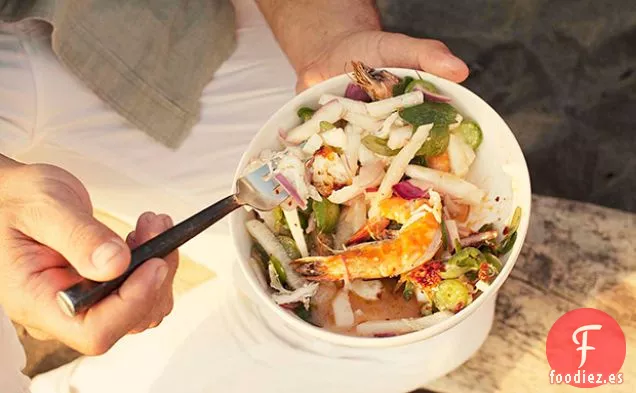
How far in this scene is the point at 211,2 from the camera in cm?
118

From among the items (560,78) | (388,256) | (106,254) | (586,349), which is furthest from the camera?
(560,78)

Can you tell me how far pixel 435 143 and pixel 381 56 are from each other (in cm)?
20

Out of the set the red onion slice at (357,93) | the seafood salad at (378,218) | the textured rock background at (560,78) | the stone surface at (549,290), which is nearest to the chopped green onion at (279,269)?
the seafood salad at (378,218)

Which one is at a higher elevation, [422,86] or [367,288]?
[422,86]

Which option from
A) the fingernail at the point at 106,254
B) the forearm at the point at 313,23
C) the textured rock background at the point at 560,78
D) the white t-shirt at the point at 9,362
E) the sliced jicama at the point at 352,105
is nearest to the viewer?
the fingernail at the point at 106,254

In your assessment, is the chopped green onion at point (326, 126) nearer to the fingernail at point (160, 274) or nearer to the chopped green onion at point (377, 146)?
the chopped green onion at point (377, 146)

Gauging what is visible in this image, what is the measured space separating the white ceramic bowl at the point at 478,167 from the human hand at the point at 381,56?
37 mm

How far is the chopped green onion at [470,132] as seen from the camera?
0.95m

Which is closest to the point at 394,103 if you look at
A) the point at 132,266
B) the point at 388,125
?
the point at 388,125

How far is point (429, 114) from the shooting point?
2.99ft

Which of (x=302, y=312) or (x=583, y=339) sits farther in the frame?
(x=583, y=339)

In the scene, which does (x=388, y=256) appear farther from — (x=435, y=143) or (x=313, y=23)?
(x=313, y=23)

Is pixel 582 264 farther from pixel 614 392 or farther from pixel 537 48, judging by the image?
pixel 537 48

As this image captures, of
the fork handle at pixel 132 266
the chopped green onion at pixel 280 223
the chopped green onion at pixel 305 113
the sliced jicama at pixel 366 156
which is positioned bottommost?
the chopped green onion at pixel 280 223
